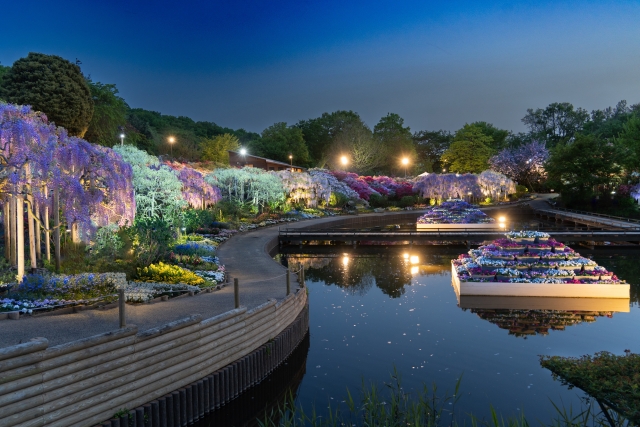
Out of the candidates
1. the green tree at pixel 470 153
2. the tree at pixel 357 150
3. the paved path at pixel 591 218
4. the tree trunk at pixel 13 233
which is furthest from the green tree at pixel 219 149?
the tree trunk at pixel 13 233

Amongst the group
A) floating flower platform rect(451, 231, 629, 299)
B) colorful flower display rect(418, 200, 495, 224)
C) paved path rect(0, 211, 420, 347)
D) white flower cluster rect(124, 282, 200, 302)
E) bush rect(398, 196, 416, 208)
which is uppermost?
bush rect(398, 196, 416, 208)

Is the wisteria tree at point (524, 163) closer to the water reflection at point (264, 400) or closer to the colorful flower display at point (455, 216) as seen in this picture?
the colorful flower display at point (455, 216)

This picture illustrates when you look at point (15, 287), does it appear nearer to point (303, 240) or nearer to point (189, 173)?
point (189, 173)

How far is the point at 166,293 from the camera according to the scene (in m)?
13.4

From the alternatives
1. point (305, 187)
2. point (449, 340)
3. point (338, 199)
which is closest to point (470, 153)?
point (338, 199)

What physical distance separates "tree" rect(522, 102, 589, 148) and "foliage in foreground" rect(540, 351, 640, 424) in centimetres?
9812

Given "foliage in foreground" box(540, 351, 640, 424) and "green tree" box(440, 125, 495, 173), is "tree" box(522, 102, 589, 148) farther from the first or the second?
"foliage in foreground" box(540, 351, 640, 424)

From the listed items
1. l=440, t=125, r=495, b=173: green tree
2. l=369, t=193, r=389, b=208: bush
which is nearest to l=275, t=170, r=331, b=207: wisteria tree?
l=369, t=193, r=389, b=208: bush

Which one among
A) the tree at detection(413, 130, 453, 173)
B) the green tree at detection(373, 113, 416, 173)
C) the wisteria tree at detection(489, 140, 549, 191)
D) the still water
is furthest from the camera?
the tree at detection(413, 130, 453, 173)

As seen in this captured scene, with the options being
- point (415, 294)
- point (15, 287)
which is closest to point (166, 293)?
point (15, 287)

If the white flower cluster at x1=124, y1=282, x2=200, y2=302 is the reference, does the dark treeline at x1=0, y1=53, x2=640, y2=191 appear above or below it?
above

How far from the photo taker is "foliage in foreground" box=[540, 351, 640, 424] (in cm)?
908

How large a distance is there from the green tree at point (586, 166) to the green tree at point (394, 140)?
3880 cm

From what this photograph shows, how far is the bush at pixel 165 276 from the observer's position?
48.4ft
